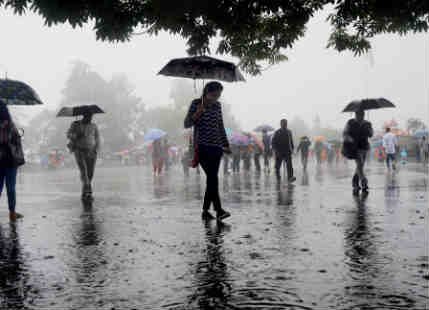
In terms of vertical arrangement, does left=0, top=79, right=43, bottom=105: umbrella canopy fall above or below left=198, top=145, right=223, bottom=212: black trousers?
above

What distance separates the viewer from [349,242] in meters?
5.60

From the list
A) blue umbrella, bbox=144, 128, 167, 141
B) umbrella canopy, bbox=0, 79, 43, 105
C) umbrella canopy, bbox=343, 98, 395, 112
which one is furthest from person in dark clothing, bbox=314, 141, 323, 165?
umbrella canopy, bbox=0, 79, 43, 105

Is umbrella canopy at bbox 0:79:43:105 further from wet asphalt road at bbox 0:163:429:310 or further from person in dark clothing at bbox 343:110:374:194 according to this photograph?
person in dark clothing at bbox 343:110:374:194

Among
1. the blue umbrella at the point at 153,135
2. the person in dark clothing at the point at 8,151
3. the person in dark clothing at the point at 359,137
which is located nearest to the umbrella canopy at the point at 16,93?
the person in dark clothing at the point at 8,151

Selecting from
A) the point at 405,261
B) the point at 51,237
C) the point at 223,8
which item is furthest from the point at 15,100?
the point at 405,261

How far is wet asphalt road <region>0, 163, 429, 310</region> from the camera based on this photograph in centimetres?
359

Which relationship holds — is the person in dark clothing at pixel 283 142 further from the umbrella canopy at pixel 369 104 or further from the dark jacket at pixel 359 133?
the dark jacket at pixel 359 133

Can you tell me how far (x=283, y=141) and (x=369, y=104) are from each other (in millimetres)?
4658

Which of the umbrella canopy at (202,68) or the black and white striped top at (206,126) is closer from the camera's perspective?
the black and white striped top at (206,126)

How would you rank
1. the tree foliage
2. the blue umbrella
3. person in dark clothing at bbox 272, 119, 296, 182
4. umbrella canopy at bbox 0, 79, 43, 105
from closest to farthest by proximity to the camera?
the tree foliage, umbrella canopy at bbox 0, 79, 43, 105, person in dark clothing at bbox 272, 119, 296, 182, the blue umbrella

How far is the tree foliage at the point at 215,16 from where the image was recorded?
5.87 metres

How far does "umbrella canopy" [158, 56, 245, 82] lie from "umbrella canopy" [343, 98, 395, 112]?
175 inches

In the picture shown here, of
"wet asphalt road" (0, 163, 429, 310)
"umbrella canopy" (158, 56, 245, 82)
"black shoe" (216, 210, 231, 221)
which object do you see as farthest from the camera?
"umbrella canopy" (158, 56, 245, 82)

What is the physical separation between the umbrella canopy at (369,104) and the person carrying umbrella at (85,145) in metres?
5.86
